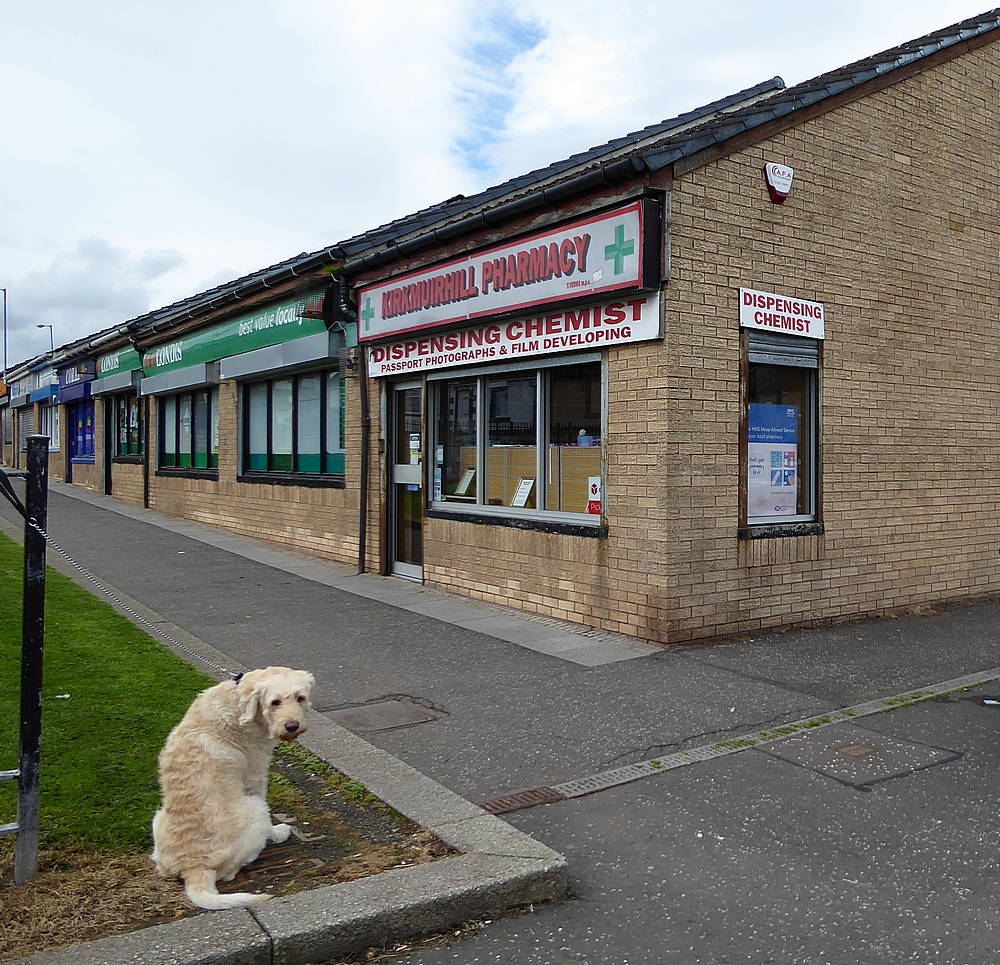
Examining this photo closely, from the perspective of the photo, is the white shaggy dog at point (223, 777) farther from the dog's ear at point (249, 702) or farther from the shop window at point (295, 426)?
the shop window at point (295, 426)

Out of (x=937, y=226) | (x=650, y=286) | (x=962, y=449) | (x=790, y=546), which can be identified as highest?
(x=937, y=226)

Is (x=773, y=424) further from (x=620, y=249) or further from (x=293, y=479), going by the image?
(x=293, y=479)

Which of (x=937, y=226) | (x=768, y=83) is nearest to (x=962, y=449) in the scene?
(x=937, y=226)

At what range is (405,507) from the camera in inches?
477

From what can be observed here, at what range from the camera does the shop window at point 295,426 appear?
45.3ft

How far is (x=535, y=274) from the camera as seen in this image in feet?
29.7

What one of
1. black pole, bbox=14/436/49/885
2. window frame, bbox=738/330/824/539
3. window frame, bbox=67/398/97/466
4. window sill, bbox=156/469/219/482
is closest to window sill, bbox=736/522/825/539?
window frame, bbox=738/330/824/539

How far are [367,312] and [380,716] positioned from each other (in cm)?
695

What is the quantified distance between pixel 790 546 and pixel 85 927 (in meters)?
7.00

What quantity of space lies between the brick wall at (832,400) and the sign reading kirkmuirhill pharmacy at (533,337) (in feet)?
0.59

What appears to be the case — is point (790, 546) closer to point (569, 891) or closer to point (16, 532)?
point (569, 891)

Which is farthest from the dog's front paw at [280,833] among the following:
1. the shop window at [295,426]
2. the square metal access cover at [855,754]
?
the shop window at [295,426]

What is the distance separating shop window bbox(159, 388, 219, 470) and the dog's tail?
49.1 ft

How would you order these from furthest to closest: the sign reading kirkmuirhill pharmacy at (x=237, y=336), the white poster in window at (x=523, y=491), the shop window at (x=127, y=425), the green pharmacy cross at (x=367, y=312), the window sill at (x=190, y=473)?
1. the shop window at (x=127, y=425)
2. the window sill at (x=190, y=473)
3. the sign reading kirkmuirhill pharmacy at (x=237, y=336)
4. the green pharmacy cross at (x=367, y=312)
5. the white poster in window at (x=523, y=491)
